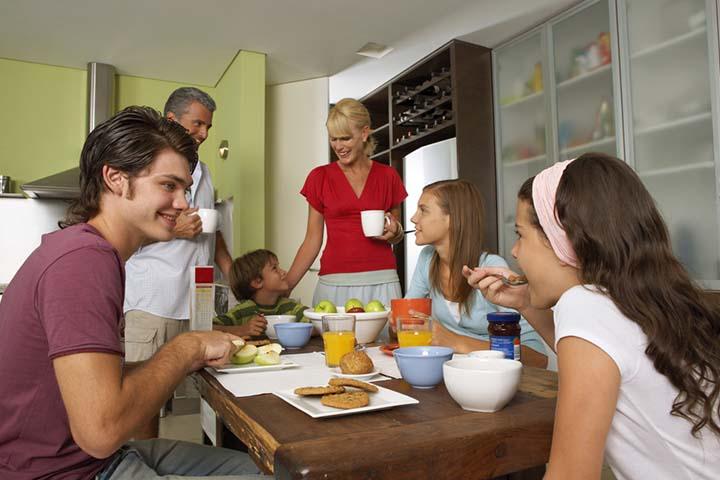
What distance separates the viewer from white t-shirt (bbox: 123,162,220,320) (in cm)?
213

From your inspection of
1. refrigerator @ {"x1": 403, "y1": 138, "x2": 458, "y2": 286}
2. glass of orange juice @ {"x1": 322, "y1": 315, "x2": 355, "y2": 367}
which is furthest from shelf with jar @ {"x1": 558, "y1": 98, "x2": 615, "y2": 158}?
glass of orange juice @ {"x1": 322, "y1": 315, "x2": 355, "y2": 367}

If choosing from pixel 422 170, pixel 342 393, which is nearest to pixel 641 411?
pixel 342 393

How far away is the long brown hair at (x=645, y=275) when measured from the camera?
0.76 meters

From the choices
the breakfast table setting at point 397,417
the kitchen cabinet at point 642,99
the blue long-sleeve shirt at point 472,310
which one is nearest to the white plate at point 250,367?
the breakfast table setting at point 397,417

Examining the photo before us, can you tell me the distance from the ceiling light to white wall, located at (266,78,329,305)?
Result: 0.52 meters

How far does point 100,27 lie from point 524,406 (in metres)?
3.39

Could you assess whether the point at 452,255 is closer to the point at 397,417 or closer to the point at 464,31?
the point at 397,417

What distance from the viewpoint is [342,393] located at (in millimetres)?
901

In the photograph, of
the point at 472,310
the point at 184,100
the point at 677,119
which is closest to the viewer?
the point at 472,310

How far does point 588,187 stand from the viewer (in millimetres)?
837

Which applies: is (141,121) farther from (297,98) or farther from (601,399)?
(297,98)

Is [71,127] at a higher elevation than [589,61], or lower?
lower

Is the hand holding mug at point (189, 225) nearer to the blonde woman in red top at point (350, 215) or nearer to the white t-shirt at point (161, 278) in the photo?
the white t-shirt at point (161, 278)

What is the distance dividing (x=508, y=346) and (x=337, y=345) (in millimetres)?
372
